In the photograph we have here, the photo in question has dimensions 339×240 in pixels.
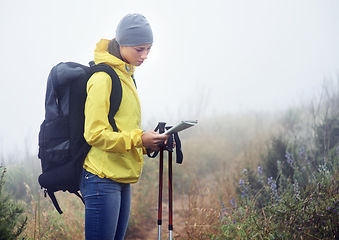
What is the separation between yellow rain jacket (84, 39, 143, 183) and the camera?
5.88 feet

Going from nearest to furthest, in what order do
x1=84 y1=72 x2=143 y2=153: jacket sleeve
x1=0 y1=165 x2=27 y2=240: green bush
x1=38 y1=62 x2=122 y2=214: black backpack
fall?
1. x1=84 y1=72 x2=143 y2=153: jacket sleeve
2. x1=38 y1=62 x2=122 y2=214: black backpack
3. x1=0 y1=165 x2=27 y2=240: green bush

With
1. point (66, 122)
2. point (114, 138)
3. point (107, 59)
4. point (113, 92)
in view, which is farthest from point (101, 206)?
point (107, 59)

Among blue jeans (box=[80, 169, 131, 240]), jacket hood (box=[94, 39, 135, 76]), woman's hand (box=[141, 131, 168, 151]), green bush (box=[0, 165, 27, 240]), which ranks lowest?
green bush (box=[0, 165, 27, 240])

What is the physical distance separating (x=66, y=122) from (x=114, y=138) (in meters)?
0.33

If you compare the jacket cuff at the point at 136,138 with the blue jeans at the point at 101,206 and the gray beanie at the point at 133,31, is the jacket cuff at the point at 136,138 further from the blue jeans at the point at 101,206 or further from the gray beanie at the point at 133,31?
the gray beanie at the point at 133,31

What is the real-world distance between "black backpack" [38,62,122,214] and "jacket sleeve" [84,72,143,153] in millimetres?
70

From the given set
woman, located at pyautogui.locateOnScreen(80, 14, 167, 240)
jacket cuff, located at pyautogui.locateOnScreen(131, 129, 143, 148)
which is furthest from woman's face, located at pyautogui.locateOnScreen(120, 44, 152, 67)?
jacket cuff, located at pyautogui.locateOnScreen(131, 129, 143, 148)

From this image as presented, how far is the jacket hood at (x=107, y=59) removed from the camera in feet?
6.42

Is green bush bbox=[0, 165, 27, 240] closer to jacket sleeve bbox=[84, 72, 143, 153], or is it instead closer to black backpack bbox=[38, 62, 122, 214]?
black backpack bbox=[38, 62, 122, 214]

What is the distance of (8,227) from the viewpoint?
229 cm

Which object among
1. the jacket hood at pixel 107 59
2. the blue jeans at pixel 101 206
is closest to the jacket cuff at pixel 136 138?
the blue jeans at pixel 101 206

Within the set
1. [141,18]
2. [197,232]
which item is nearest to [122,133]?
[141,18]

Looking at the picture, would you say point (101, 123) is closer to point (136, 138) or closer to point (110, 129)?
point (110, 129)

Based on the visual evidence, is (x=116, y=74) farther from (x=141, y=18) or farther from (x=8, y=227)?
(x=8, y=227)
